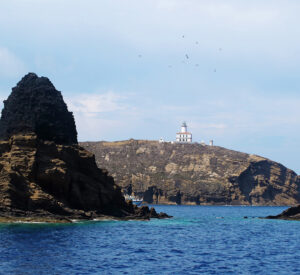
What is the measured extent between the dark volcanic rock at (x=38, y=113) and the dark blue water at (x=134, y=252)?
71.9 ft

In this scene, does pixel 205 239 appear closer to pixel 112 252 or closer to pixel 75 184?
pixel 112 252

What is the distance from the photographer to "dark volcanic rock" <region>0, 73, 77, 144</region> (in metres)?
86.3

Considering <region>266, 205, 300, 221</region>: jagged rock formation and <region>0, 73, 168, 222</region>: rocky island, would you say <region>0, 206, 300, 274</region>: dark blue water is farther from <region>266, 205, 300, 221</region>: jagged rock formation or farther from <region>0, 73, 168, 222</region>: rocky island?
<region>266, 205, 300, 221</region>: jagged rock formation

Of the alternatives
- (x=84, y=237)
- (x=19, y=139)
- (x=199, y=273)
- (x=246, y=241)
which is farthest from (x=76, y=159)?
(x=199, y=273)

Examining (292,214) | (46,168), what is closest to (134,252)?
(46,168)

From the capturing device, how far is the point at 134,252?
5000 centimetres

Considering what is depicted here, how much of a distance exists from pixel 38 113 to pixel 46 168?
467 inches

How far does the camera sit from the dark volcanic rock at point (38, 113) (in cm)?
8631

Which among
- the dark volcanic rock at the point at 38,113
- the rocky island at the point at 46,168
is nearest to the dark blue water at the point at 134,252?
the rocky island at the point at 46,168

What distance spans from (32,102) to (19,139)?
1066 cm

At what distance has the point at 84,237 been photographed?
59156 mm

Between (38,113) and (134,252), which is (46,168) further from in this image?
(134,252)

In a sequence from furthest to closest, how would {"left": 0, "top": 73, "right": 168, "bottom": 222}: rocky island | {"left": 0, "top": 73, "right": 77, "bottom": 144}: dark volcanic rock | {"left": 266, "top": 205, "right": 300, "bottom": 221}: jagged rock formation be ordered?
1. {"left": 266, "top": 205, "right": 300, "bottom": 221}: jagged rock formation
2. {"left": 0, "top": 73, "right": 77, "bottom": 144}: dark volcanic rock
3. {"left": 0, "top": 73, "right": 168, "bottom": 222}: rocky island

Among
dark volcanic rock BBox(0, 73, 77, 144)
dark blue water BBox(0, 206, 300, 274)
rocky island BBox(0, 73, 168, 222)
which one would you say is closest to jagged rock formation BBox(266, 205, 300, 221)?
rocky island BBox(0, 73, 168, 222)
